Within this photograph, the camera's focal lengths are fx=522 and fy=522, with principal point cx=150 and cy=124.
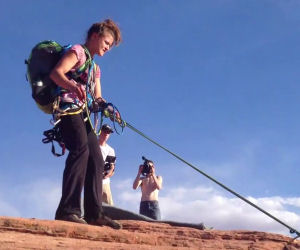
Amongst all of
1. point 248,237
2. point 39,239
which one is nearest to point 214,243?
point 248,237

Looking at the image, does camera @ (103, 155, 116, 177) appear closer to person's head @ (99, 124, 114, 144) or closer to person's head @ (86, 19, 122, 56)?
person's head @ (99, 124, 114, 144)

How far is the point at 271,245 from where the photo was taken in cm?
640

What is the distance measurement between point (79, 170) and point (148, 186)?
6.09 m

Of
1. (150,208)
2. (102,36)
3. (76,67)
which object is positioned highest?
(102,36)

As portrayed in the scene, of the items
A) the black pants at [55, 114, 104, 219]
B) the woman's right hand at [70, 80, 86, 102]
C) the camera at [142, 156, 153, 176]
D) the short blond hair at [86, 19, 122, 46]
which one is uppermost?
the camera at [142, 156, 153, 176]

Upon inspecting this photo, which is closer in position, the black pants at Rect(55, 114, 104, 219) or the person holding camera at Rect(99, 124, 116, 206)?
the black pants at Rect(55, 114, 104, 219)

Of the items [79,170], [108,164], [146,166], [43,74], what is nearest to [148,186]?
[146,166]

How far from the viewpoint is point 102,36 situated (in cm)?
653

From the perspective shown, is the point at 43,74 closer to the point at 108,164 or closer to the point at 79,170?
the point at 79,170

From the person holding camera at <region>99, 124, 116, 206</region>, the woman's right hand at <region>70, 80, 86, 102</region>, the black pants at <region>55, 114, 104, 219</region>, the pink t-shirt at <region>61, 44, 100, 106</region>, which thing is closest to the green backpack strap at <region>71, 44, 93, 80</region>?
the pink t-shirt at <region>61, 44, 100, 106</region>

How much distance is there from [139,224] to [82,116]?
1541mm

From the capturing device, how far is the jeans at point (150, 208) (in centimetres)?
1151

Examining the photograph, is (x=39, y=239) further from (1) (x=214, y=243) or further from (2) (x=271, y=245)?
(2) (x=271, y=245)

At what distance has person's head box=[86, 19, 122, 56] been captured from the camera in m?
6.54
